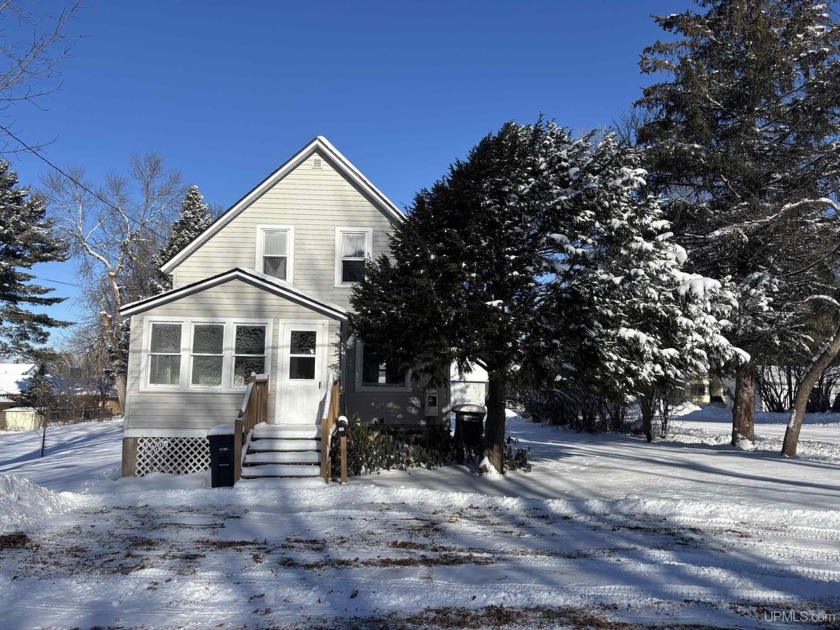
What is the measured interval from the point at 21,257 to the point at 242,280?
87.8 feet

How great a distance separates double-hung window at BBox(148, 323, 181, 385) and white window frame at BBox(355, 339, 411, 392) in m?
4.13

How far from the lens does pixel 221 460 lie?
33.6ft

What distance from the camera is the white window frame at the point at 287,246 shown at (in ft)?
49.2

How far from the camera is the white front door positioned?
41.1 ft

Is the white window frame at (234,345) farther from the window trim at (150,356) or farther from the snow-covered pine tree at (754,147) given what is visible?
the snow-covered pine tree at (754,147)

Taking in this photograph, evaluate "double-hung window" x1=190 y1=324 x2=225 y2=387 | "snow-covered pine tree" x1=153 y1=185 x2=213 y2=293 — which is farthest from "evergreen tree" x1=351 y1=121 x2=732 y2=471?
"snow-covered pine tree" x1=153 y1=185 x2=213 y2=293

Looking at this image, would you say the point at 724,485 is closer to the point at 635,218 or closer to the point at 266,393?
the point at 635,218

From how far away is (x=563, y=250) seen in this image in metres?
10.4

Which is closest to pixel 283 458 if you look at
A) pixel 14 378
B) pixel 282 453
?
pixel 282 453

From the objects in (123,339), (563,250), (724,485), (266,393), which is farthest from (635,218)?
(123,339)

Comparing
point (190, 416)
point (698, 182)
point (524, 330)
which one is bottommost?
point (190, 416)

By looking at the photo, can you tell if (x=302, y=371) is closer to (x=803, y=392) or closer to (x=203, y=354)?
(x=203, y=354)

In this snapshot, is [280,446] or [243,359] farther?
[243,359]

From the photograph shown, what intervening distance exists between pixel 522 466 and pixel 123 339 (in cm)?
2950
